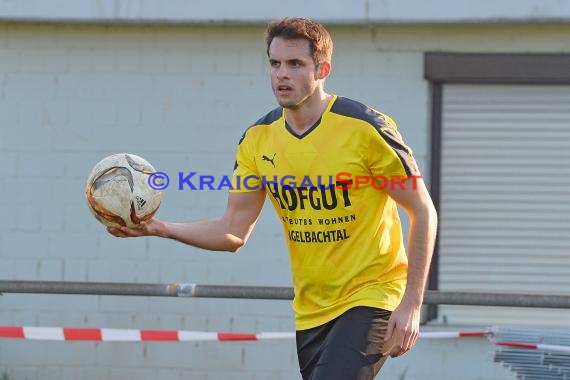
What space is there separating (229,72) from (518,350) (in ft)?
10.7

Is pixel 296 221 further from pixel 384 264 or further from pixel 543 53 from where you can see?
pixel 543 53

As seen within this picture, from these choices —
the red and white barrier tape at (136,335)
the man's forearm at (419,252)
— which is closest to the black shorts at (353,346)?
the man's forearm at (419,252)

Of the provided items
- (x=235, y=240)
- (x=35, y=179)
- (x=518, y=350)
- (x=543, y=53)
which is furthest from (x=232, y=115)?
(x=235, y=240)

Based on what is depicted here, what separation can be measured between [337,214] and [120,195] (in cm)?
99

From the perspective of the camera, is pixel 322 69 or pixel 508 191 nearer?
pixel 322 69

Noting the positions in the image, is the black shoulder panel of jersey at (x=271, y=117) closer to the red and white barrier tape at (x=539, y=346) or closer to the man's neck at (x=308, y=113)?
the man's neck at (x=308, y=113)

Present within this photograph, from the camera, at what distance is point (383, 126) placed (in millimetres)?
5531

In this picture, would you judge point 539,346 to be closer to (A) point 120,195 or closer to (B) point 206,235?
(B) point 206,235

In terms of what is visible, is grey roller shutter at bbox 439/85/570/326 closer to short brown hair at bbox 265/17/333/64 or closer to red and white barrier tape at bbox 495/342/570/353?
red and white barrier tape at bbox 495/342/570/353

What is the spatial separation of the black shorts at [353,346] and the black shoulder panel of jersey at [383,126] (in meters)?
0.67

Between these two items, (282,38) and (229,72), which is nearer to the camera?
(282,38)

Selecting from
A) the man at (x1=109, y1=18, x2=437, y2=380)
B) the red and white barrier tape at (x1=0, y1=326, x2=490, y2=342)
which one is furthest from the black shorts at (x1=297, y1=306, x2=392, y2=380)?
the red and white barrier tape at (x1=0, y1=326, x2=490, y2=342)

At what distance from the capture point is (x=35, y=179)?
9.87 meters

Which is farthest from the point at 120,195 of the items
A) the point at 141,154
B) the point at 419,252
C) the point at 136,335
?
the point at 141,154
